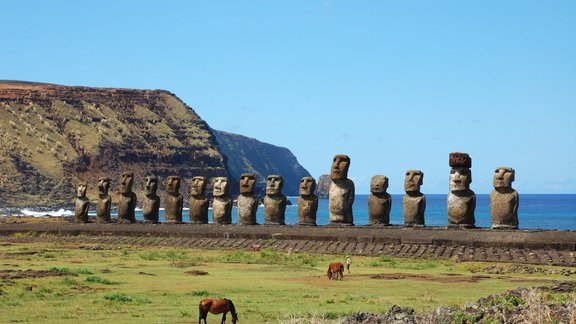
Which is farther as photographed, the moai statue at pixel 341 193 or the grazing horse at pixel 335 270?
the moai statue at pixel 341 193

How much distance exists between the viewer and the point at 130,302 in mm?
18234

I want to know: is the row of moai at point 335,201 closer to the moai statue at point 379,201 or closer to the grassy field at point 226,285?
the moai statue at point 379,201

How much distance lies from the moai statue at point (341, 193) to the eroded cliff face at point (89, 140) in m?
80.2

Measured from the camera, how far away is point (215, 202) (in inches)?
1452

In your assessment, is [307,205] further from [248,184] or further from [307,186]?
[248,184]

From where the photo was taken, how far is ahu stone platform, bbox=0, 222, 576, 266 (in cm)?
2666

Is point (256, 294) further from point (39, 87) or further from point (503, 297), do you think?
point (39, 87)

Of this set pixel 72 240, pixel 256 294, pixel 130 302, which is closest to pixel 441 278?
pixel 256 294

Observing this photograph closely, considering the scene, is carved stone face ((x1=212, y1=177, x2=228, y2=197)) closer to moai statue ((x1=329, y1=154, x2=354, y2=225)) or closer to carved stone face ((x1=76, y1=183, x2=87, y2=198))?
moai statue ((x1=329, y1=154, x2=354, y2=225))

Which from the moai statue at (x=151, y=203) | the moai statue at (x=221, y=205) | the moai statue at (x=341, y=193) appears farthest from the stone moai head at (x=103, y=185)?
the moai statue at (x=341, y=193)

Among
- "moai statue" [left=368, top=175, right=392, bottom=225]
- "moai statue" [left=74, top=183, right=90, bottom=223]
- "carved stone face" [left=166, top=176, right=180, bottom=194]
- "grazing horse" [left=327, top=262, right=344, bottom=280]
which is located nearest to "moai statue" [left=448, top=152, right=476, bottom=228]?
"moai statue" [left=368, top=175, right=392, bottom=225]

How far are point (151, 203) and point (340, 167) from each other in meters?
8.67

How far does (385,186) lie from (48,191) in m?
88.2

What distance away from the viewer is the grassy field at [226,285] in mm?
16984
